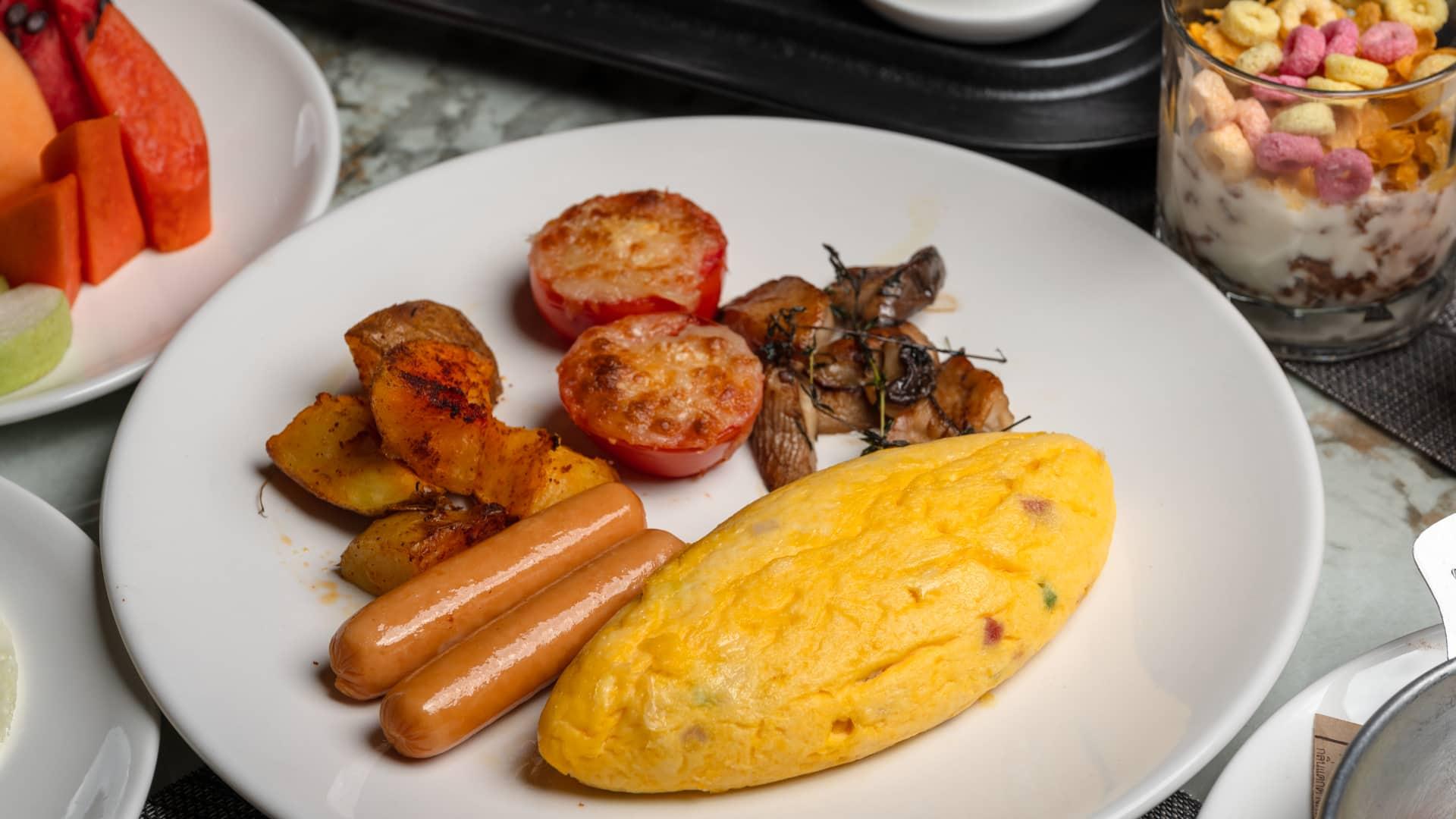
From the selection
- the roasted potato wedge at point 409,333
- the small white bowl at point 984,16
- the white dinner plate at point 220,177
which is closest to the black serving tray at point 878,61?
the small white bowl at point 984,16

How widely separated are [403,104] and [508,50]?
423 mm

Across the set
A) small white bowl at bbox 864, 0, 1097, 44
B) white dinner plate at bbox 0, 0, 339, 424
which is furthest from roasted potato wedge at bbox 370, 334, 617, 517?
small white bowl at bbox 864, 0, 1097, 44

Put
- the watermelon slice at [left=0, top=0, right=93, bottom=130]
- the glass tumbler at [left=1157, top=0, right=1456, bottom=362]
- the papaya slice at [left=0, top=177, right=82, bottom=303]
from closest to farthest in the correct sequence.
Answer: the glass tumbler at [left=1157, top=0, right=1456, bottom=362] → the papaya slice at [left=0, top=177, right=82, bottom=303] → the watermelon slice at [left=0, top=0, right=93, bottom=130]

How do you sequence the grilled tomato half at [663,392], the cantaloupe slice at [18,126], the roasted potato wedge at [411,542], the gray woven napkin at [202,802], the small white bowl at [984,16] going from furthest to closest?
the small white bowl at [984,16], the cantaloupe slice at [18,126], the grilled tomato half at [663,392], the roasted potato wedge at [411,542], the gray woven napkin at [202,802]

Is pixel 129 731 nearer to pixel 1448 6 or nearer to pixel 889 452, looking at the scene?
pixel 889 452

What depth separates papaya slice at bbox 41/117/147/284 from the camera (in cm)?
350

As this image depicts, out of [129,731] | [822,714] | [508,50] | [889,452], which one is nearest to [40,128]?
[508,50]

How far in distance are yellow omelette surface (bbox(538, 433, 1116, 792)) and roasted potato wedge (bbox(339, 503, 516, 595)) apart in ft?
1.41

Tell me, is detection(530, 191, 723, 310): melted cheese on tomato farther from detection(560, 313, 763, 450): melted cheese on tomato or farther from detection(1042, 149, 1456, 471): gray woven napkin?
detection(1042, 149, 1456, 471): gray woven napkin

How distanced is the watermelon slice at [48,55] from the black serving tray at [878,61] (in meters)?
1.10

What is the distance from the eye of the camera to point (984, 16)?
12.6ft

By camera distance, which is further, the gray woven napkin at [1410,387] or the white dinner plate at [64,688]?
the gray woven napkin at [1410,387]

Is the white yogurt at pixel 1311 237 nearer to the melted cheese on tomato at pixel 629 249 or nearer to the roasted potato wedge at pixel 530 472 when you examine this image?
the melted cheese on tomato at pixel 629 249

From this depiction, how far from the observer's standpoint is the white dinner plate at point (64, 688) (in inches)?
94.3
